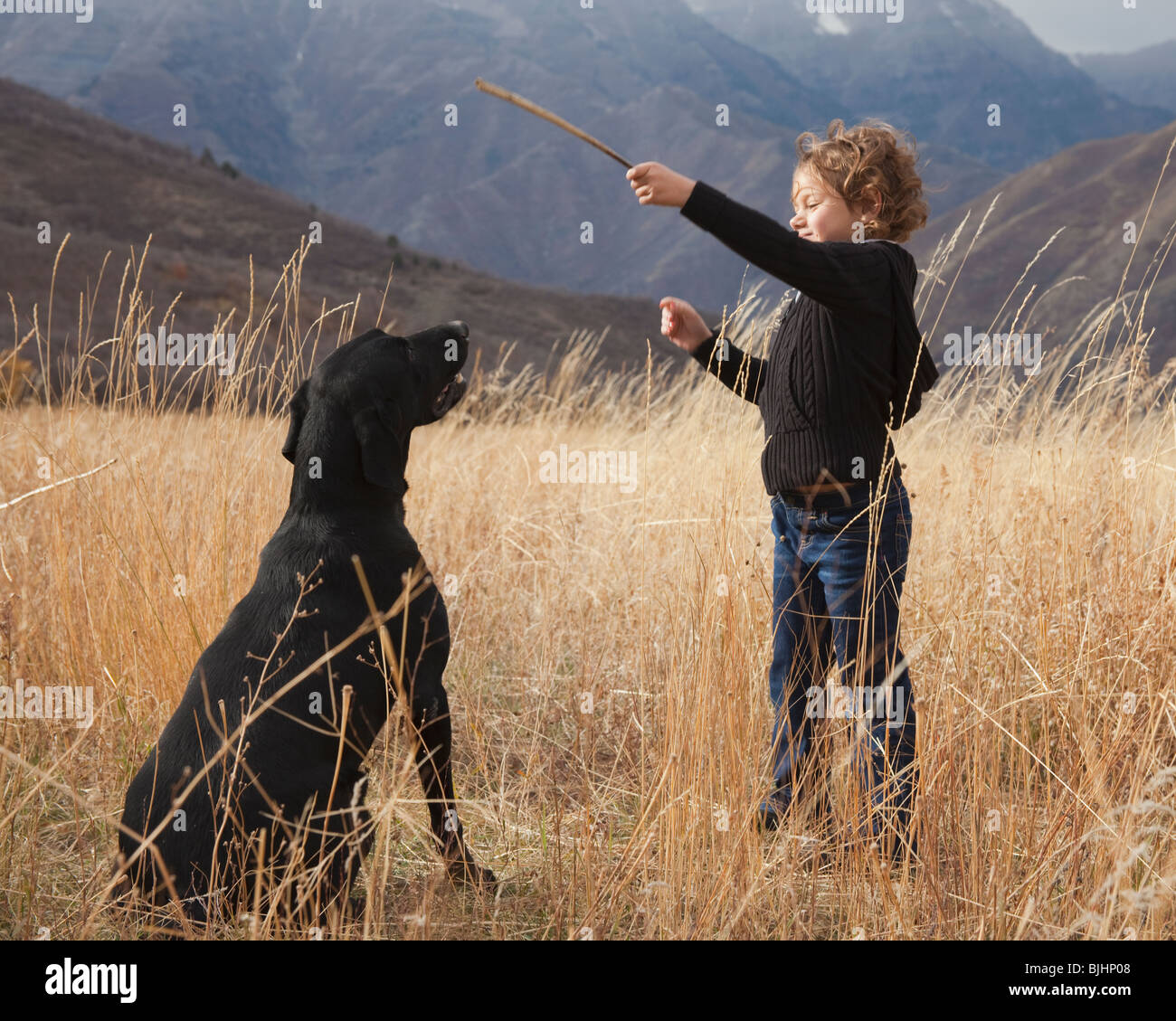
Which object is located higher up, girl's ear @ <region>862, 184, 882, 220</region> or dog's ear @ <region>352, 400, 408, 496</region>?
girl's ear @ <region>862, 184, 882, 220</region>

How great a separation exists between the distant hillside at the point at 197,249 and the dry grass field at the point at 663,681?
29.1 m

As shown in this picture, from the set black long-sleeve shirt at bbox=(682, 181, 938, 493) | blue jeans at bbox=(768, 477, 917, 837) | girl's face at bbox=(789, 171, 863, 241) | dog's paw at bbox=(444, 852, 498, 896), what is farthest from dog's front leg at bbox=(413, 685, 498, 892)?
girl's face at bbox=(789, 171, 863, 241)

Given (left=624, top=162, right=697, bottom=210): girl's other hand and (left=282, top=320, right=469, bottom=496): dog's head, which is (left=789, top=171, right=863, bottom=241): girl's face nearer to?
(left=624, top=162, right=697, bottom=210): girl's other hand

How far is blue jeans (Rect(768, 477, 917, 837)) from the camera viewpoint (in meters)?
2.43

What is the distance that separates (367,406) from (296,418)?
0.26 m

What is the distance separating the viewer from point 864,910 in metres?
2.27

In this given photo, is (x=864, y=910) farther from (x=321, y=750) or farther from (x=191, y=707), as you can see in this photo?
(x=191, y=707)

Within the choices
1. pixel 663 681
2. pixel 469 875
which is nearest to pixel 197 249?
pixel 663 681

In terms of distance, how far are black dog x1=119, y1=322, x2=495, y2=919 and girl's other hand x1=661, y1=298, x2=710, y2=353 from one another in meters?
0.71

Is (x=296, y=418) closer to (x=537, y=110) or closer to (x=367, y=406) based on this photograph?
(x=367, y=406)

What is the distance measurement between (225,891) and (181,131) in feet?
648

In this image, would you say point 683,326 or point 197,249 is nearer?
point 683,326

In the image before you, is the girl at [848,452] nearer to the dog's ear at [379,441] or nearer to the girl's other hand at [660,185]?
the girl's other hand at [660,185]

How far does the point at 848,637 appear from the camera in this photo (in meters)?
2.56
